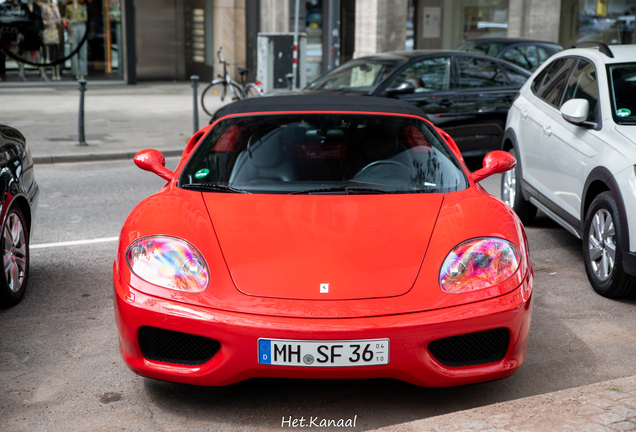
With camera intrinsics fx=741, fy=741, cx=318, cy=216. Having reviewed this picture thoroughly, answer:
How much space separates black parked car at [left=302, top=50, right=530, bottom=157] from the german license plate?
6717 millimetres

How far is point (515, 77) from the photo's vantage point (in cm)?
1037

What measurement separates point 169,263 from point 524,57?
13.0 meters

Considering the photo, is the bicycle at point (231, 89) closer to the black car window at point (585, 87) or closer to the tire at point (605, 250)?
the black car window at point (585, 87)

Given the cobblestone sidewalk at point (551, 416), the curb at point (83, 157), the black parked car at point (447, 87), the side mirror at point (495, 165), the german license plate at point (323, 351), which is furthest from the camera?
the curb at point (83, 157)

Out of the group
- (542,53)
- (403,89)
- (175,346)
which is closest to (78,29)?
(542,53)

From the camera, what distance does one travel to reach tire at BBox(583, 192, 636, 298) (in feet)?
15.5

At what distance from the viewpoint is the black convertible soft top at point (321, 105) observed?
448cm

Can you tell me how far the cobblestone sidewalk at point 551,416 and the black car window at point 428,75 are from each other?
6937 mm

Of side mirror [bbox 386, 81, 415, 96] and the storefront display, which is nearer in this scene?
side mirror [bbox 386, 81, 415, 96]

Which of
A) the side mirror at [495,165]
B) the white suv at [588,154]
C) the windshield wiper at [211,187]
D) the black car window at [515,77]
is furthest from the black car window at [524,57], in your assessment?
the windshield wiper at [211,187]

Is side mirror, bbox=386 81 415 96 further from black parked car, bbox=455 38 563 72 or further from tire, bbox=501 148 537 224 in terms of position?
black parked car, bbox=455 38 563 72

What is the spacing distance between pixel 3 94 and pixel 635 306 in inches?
672

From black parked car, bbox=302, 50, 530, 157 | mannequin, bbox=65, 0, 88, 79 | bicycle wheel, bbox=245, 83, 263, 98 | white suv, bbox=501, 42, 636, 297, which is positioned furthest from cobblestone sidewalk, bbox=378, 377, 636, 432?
mannequin, bbox=65, 0, 88, 79

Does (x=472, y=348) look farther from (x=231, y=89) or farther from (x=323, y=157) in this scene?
(x=231, y=89)
